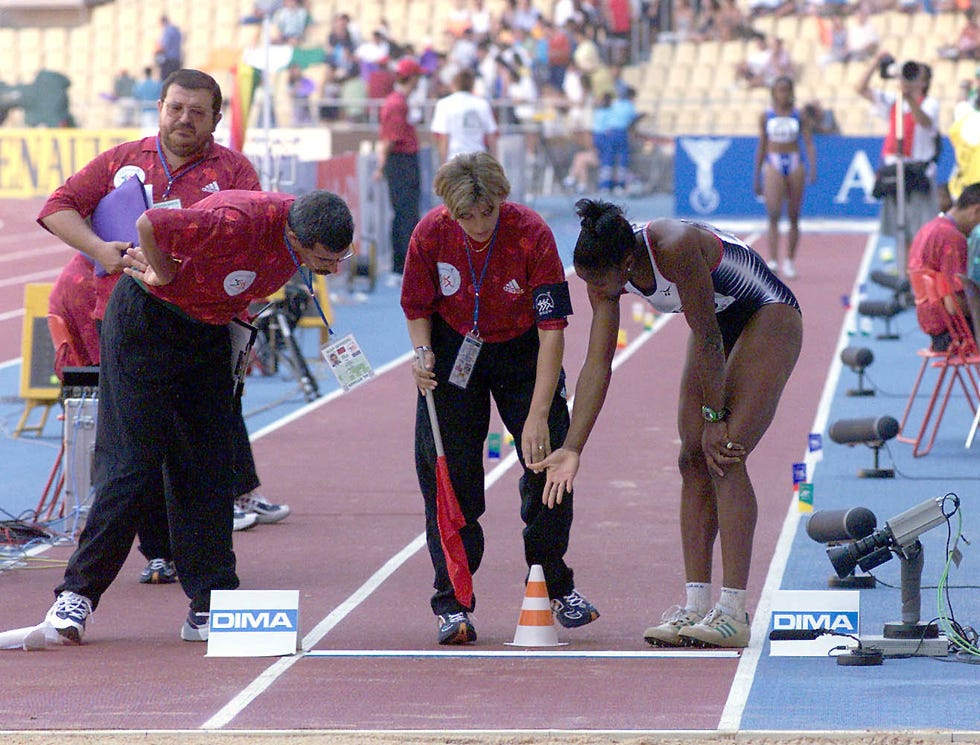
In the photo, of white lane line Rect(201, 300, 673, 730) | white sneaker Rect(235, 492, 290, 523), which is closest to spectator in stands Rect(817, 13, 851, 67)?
white lane line Rect(201, 300, 673, 730)

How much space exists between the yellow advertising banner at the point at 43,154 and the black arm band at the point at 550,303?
20.4 metres

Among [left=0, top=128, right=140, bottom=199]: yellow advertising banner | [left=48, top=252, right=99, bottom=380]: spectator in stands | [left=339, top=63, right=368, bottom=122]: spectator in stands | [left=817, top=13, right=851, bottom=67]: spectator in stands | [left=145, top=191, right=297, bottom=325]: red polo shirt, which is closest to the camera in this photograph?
[left=145, top=191, right=297, bottom=325]: red polo shirt

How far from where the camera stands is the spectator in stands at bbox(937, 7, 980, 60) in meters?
29.4

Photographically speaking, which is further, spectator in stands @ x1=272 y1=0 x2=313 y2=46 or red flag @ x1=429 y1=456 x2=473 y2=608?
spectator in stands @ x1=272 y1=0 x2=313 y2=46

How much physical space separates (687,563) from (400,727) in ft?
4.79

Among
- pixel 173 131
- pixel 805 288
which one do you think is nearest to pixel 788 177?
pixel 805 288

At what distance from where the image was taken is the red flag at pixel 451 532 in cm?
617

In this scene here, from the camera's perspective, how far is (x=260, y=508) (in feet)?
28.4

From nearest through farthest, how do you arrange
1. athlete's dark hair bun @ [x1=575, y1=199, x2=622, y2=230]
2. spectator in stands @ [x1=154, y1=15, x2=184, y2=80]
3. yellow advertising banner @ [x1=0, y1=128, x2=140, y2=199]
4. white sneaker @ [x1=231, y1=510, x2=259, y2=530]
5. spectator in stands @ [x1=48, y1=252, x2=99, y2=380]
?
athlete's dark hair bun @ [x1=575, y1=199, x2=622, y2=230]
spectator in stands @ [x1=48, y1=252, x2=99, y2=380]
white sneaker @ [x1=231, y1=510, x2=259, y2=530]
yellow advertising banner @ [x1=0, y1=128, x2=140, y2=199]
spectator in stands @ [x1=154, y1=15, x2=184, y2=80]

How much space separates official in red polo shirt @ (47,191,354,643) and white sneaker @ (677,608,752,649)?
1.62 metres

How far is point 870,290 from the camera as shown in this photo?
60.9 ft

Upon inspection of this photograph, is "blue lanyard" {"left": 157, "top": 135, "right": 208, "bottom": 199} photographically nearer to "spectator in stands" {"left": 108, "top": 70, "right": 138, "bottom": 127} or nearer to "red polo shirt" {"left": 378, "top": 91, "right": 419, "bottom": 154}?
"red polo shirt" {"left": 378, "top": 91, "right": 419, "bottom": 154}

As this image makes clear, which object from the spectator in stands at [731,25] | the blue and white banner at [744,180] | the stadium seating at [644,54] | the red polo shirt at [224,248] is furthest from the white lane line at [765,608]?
the spectator in stands at [731,25]

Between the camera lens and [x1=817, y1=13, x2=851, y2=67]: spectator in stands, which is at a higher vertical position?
the camera lens
